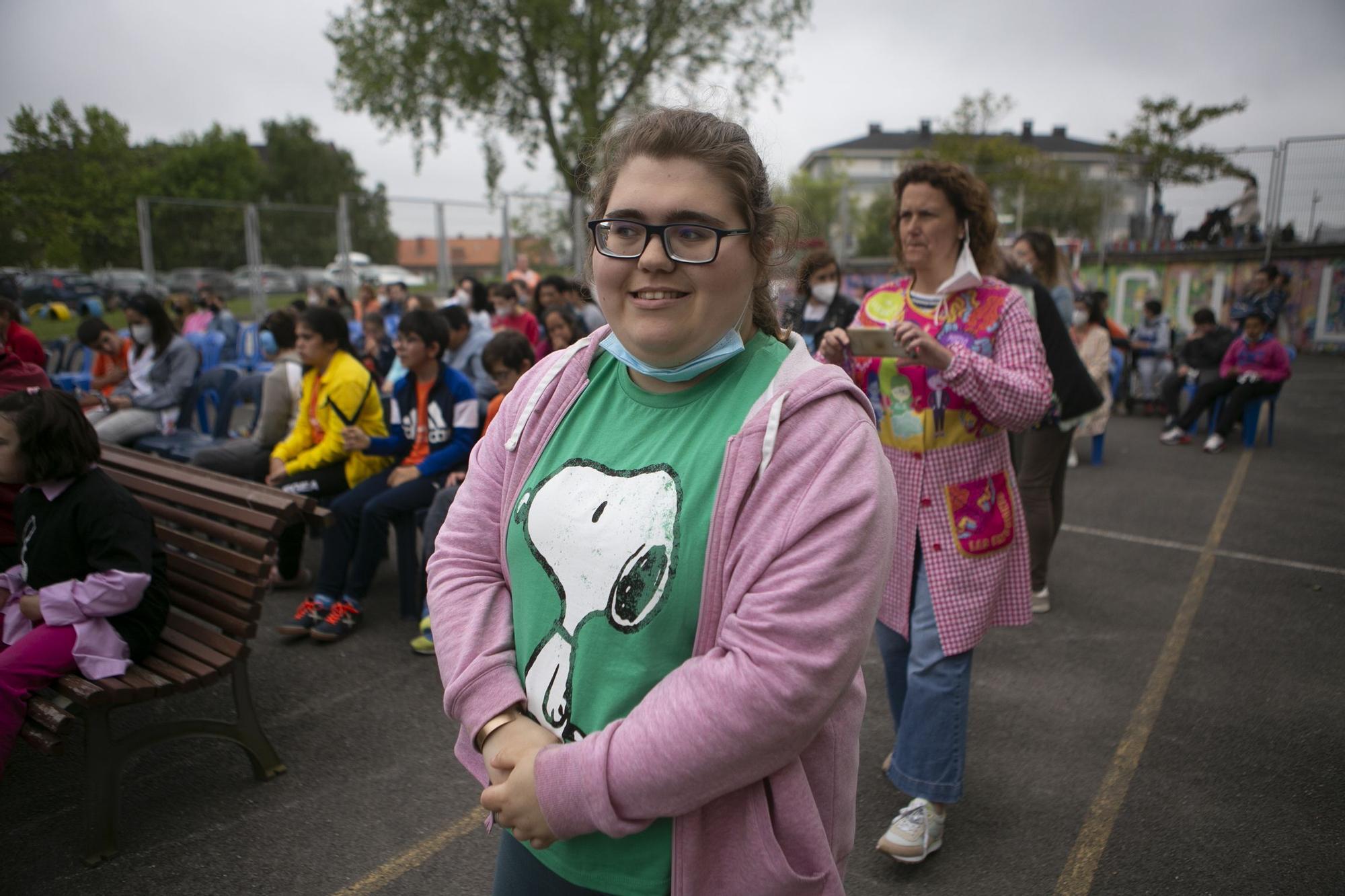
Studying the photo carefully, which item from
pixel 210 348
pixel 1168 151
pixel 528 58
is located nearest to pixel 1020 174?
pixel 1168 151

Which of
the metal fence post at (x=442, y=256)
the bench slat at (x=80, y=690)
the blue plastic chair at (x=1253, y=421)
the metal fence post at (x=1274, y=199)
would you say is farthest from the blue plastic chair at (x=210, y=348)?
the metal fence post at (x=1274, y=199)

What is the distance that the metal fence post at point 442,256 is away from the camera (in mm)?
15039

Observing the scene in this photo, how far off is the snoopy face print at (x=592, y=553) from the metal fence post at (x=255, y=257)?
46.2 feet

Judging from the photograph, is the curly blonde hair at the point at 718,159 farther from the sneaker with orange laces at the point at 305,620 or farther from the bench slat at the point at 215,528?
the sneaker with orange laces at the point at 305,620

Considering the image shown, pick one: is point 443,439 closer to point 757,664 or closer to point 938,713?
point 938,713

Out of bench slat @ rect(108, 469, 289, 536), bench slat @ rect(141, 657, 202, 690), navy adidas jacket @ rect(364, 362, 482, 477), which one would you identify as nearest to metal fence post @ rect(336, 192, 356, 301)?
navy adidas jacket @ rect(364, 362, 482, 477)

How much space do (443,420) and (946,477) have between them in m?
3.24

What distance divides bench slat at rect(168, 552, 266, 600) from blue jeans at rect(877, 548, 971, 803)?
2301 millimetres

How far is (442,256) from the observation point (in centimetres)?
1529

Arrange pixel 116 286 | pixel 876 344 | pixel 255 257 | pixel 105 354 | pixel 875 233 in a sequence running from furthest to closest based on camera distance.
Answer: pixel 875 233, pixel 116 286, pixel 255 257, pixel 105 354, pixel 876 344

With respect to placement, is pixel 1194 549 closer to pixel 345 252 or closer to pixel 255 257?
pixel 345 252

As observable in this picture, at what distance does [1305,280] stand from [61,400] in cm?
2019

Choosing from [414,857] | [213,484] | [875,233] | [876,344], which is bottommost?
[414,857]

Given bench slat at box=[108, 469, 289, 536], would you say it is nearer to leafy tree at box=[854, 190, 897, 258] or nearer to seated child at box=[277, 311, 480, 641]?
seated child at box=[277, 311, 480, 641]
